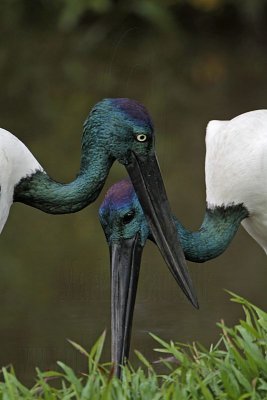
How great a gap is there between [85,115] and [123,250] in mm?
5234

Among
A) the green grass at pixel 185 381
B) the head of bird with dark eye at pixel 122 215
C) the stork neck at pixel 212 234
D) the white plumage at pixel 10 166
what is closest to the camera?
the green grass at pixel 185 381

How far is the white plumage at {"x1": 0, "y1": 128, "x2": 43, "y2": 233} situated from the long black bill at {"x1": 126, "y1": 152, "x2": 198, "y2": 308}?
42 centimetres

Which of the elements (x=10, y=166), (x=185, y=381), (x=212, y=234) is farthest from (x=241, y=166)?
(x=185, y=381)

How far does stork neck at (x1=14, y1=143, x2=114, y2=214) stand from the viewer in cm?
580

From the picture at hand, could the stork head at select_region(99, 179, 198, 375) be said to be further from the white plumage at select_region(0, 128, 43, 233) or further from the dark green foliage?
the dark green foliage

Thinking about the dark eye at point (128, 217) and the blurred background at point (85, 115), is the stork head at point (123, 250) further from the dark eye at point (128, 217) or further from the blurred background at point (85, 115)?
the blurred background at point (85, 115)

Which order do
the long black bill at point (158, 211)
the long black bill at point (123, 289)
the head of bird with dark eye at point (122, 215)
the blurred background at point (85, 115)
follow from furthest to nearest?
the blurred background at point (85, 115), the long black bill at point (123, 289), the head of bird with dark eye at point (122, 215), the long black bill at point (158, 211)

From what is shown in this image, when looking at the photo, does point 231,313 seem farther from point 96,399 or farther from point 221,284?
point 96,399

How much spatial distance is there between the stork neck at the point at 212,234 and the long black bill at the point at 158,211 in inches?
9.8

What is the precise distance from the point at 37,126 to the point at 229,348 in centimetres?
605

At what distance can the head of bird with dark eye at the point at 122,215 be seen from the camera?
19.5 feet

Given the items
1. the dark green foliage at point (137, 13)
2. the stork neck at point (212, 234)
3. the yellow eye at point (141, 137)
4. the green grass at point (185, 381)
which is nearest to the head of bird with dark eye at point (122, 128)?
the yellow eye at point (141, 137)

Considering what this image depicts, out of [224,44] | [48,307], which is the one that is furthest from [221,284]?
[224,44]

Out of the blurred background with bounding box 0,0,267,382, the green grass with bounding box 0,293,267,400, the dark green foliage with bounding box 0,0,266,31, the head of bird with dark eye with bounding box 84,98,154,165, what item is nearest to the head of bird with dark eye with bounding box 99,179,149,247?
the head of bird with dark eye with bounding box 84,98,154,165
